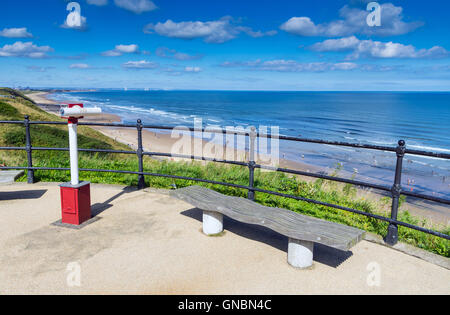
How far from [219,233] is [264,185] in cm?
247

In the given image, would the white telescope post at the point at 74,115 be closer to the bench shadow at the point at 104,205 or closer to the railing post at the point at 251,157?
the bench shadow at the point at 104,205

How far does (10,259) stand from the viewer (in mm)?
3459

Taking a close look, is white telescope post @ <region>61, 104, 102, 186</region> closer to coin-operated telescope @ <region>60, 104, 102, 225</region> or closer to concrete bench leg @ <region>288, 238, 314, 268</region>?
coin-operated telescope @ <region>60, 104, 102, 225</region>

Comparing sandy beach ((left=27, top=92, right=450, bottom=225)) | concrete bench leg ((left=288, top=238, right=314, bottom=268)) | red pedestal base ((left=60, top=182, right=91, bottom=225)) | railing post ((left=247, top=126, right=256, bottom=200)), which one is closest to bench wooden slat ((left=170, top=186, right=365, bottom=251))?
concrete bench leg ((left=288, top=238, right=314, bottom=268))

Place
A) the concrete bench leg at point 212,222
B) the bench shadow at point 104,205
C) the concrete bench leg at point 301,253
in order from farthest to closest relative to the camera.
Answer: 1. the bench shadow at point 104,205
2. the concrete bench leg at point 212,222
3. the concrete bench leg at point 301,253

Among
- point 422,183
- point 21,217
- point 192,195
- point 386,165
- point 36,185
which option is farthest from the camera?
point 386,165

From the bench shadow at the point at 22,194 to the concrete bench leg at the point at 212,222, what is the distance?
9.31 feet

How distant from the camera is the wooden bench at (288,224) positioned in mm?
3239

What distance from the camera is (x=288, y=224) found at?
11.5 feet

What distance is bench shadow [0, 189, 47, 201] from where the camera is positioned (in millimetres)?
5430

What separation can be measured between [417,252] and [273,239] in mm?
1478

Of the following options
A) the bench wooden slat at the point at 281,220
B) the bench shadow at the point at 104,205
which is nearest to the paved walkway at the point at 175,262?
the bench shadow at the point at 104,205
